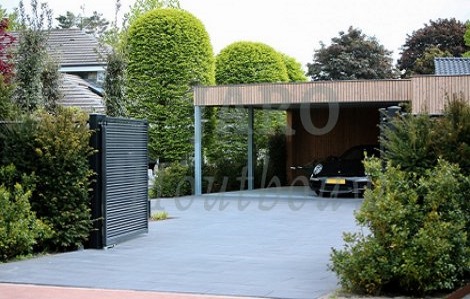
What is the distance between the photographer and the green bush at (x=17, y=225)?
9742mm

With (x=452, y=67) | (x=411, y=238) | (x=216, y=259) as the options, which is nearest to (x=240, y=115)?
(x=452, y=67)

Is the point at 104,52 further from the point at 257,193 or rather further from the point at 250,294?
the point at 250,294

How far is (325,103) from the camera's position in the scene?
19.7 metres

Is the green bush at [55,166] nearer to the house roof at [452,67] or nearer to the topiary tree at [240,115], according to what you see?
the topiary tree at [240,115]

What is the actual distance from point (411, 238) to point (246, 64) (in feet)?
69.9

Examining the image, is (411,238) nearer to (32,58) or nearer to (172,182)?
→ (32,58)

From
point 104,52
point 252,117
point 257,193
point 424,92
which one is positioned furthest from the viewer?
point 252,117

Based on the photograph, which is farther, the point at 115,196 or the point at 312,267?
the point at 115,196

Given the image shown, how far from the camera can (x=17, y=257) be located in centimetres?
996

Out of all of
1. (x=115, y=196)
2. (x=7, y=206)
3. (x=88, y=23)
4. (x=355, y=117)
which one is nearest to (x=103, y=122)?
(x=115, y=196)

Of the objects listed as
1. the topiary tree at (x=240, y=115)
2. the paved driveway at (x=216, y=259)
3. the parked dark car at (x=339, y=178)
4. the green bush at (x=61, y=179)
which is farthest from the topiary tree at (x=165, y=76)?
the green bush at (x=61, y=179)

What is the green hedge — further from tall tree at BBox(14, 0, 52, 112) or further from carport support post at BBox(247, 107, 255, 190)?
carport support post at BBox(247, 107, 255, 190)

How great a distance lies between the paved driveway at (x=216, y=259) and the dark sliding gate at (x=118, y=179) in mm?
290

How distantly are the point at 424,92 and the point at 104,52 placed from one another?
7.31 m
